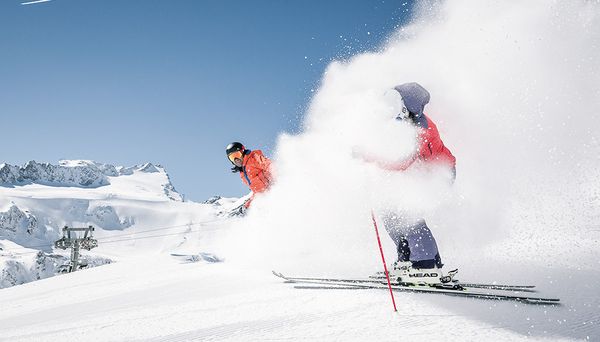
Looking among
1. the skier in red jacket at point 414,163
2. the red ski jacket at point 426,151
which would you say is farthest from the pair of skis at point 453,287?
the red ski jacket at point 426,151

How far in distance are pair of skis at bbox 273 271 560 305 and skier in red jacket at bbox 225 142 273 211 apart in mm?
3804

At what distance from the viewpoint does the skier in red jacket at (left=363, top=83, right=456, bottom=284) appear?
3766 millimetres

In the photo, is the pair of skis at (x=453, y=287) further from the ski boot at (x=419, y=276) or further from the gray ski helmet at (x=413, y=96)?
the gray ski helmet at (x=413, y=96)

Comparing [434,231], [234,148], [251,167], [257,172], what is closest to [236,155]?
Answer: [234,148]

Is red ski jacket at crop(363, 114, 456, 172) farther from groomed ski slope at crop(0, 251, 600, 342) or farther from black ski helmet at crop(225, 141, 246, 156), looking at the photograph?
black ski helmet at crop(225, 141, 246, 156)

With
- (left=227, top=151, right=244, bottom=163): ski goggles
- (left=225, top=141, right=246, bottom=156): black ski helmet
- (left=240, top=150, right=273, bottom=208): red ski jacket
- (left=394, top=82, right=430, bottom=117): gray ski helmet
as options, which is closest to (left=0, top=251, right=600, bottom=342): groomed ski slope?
(left=394, top=82, right=430, bottom=117): gray ski helmet

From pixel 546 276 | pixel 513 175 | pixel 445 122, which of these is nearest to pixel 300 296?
pixel 546 276

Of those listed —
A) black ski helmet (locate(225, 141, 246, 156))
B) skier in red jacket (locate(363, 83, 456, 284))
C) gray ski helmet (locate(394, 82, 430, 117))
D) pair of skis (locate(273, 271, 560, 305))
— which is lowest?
pair of skis (locate(273, 271, 560, 305))

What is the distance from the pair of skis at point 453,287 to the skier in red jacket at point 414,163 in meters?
0.36

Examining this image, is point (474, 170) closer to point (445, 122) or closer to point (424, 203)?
point (445, 122)

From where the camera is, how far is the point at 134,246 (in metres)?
159

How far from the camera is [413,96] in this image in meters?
3.98

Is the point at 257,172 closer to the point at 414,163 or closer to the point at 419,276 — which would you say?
the point at 414,163

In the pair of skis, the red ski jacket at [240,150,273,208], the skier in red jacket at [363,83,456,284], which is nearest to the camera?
the pair of skis
